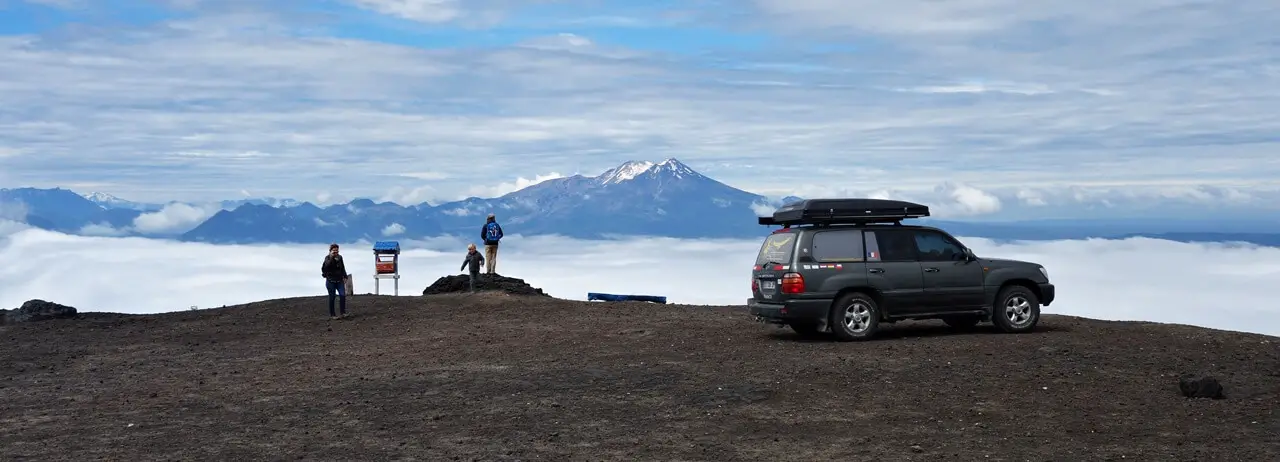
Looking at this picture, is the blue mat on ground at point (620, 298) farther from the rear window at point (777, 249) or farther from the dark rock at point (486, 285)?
the rear window at point (777, 249)

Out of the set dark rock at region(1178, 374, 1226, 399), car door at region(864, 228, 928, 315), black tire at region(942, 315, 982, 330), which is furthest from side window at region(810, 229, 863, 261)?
dark rock at region(1178, 374, 1226, 399)

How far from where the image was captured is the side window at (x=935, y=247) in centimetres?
1927

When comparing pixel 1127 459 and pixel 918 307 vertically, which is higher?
pixel 918 307

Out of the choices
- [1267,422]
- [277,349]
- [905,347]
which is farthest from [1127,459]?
[277,349]

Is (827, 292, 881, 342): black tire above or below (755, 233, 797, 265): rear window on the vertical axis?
below

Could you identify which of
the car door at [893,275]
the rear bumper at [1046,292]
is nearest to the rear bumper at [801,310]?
the car door at [893,275]

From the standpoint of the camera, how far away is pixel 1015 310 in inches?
768

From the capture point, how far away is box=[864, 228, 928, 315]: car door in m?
18.8

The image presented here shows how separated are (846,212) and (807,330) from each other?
2.42 m

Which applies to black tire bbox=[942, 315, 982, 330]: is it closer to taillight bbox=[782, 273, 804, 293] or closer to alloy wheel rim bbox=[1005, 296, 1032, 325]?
alloy wheel rim bbox=[1005, 296, 1032, 325]

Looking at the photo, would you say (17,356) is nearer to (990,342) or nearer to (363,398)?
(363,398)

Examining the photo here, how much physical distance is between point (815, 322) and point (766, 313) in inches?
32.3

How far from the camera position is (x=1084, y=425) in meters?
12.4

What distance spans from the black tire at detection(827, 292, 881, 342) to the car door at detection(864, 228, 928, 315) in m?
0.26
